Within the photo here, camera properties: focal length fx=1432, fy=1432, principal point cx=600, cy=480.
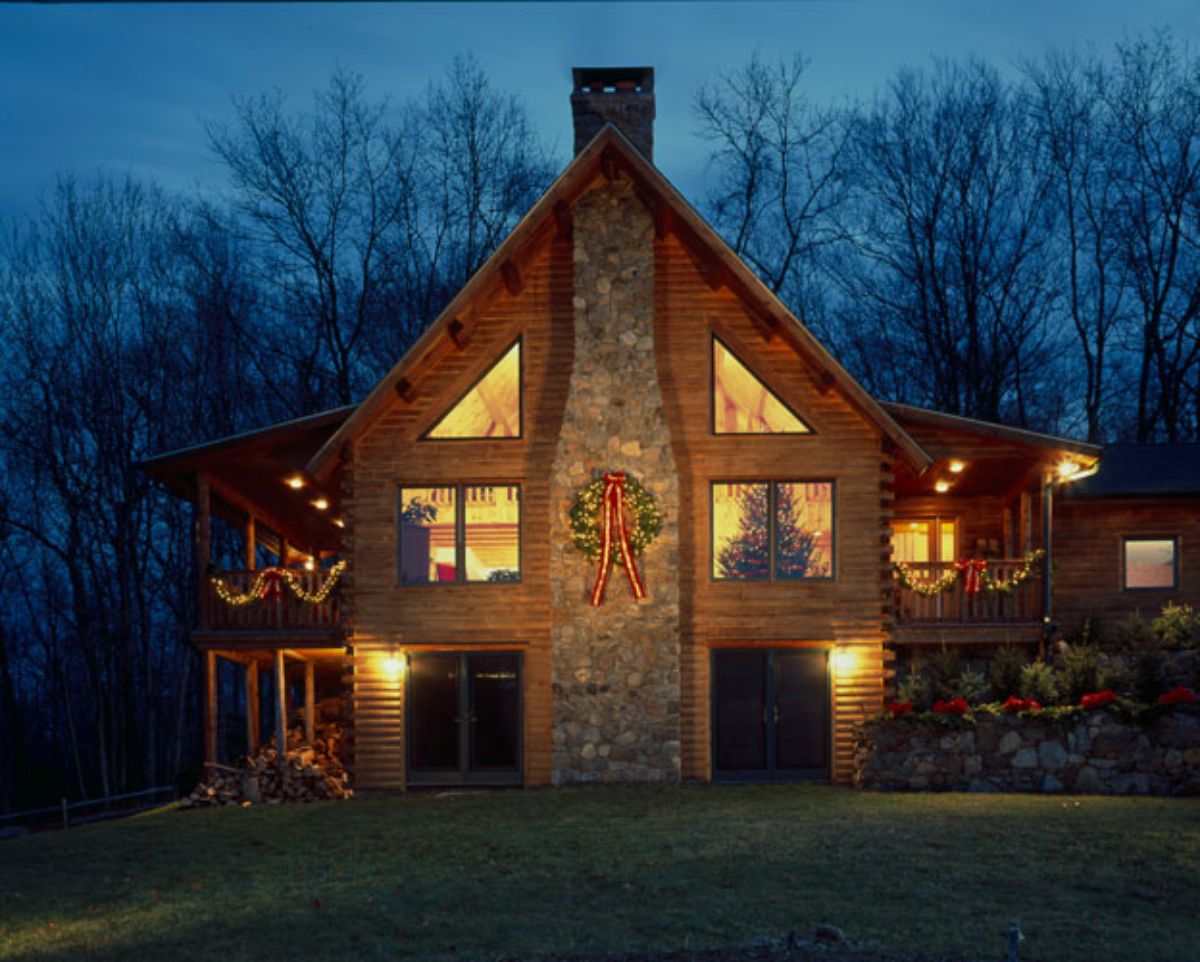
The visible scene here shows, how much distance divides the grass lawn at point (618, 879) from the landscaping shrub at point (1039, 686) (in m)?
1.99

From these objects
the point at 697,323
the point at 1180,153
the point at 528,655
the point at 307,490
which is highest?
the point at 1180,153

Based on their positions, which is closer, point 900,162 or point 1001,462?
point 1001,462

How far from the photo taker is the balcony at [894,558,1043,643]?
22.6 metres

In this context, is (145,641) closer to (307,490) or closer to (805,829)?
(307,490)

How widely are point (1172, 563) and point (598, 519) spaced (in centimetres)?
1113

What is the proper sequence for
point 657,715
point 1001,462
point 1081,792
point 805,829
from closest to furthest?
point 805,829 → point 1081,792 → point 657,715 → point 1001,462

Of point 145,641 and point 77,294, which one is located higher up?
point 77,294

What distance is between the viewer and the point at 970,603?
23031 millimetres

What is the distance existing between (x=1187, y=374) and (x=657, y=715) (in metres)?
23.5

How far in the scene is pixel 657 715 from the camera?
2091 cm

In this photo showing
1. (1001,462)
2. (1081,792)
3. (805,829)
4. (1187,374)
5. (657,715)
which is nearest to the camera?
(805,829)

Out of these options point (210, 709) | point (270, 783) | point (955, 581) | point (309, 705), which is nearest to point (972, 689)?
point (955, 581)

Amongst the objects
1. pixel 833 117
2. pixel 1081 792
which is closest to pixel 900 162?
pixel 833 117

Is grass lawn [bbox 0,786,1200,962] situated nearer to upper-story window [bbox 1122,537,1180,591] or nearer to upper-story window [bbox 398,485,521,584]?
upper-story window [bbox 398,485,521,584]
